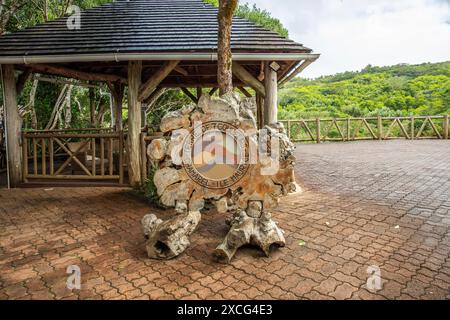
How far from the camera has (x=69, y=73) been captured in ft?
25.0

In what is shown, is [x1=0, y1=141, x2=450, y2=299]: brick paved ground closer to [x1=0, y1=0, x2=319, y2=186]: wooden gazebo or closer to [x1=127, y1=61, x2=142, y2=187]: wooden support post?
[x1=127, y1=61, x2=142, y2=187]: wooden support post

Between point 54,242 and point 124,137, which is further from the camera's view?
point 124,137

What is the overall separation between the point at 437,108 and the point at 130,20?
2599 centimetres

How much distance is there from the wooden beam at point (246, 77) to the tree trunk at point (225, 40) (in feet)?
7.11

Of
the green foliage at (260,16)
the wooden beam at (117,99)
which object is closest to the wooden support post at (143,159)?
the wooden beam at (117,99)

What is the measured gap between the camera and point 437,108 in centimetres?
2466

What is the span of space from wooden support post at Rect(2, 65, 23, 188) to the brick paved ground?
36.1 inches

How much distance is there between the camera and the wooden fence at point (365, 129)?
17.5m

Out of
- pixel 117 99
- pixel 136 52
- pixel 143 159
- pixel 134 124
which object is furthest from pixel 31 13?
pixel 143 159

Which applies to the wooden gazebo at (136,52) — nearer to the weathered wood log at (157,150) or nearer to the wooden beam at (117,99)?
the wooden beam at (117,99)

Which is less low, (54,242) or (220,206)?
(220,206)

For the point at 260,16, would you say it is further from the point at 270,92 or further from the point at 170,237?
the point at 170,237
